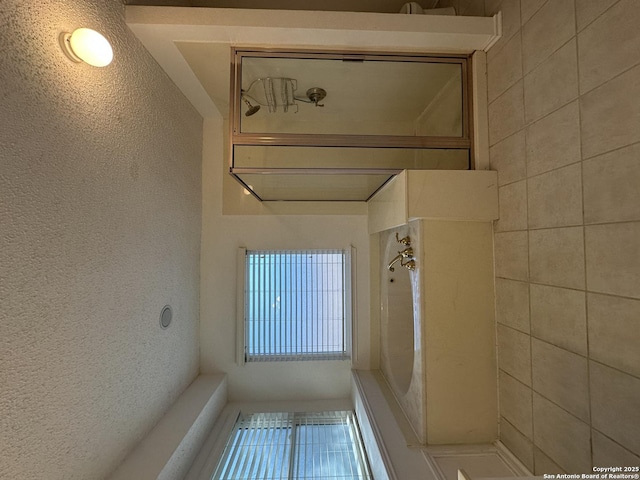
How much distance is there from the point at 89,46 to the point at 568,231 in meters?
1.81

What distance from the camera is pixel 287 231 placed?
2262 millimetres

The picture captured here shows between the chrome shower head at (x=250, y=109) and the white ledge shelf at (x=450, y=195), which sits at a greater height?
the chrome shower head at (x=250, y=109)

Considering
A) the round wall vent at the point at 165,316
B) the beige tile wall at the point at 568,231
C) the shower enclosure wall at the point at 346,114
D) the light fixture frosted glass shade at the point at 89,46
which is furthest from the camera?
the round wall vent at the point at 165,316

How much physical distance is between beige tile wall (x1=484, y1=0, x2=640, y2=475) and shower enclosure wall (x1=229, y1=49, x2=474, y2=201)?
0.26m

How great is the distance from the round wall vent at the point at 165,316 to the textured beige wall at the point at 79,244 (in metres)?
0.05

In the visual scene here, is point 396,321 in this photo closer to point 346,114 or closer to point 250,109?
point 346,114

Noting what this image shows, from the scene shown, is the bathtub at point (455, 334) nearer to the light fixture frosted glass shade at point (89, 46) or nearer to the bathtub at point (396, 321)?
the bathtub at point (396, 321)

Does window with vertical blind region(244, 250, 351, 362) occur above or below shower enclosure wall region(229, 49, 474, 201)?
below

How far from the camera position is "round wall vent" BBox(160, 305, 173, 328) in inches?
62.7

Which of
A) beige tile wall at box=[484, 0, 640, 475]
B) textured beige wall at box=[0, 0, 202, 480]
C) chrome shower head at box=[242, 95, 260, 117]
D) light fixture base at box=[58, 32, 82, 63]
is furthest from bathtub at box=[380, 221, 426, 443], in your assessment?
light fixture base at box=[58, 32, 82, 63]

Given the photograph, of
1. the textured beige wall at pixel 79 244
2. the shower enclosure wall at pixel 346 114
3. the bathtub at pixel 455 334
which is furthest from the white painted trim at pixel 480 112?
the textured beige wall at pixel 79 244

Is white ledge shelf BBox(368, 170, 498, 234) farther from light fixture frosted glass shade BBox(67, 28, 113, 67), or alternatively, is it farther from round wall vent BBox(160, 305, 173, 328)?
round wall vent BBox(160, 305, 173, 328)

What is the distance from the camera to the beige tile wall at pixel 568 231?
2.57 feet

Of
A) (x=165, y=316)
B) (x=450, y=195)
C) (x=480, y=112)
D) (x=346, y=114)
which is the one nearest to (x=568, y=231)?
(x=450, y=195)
